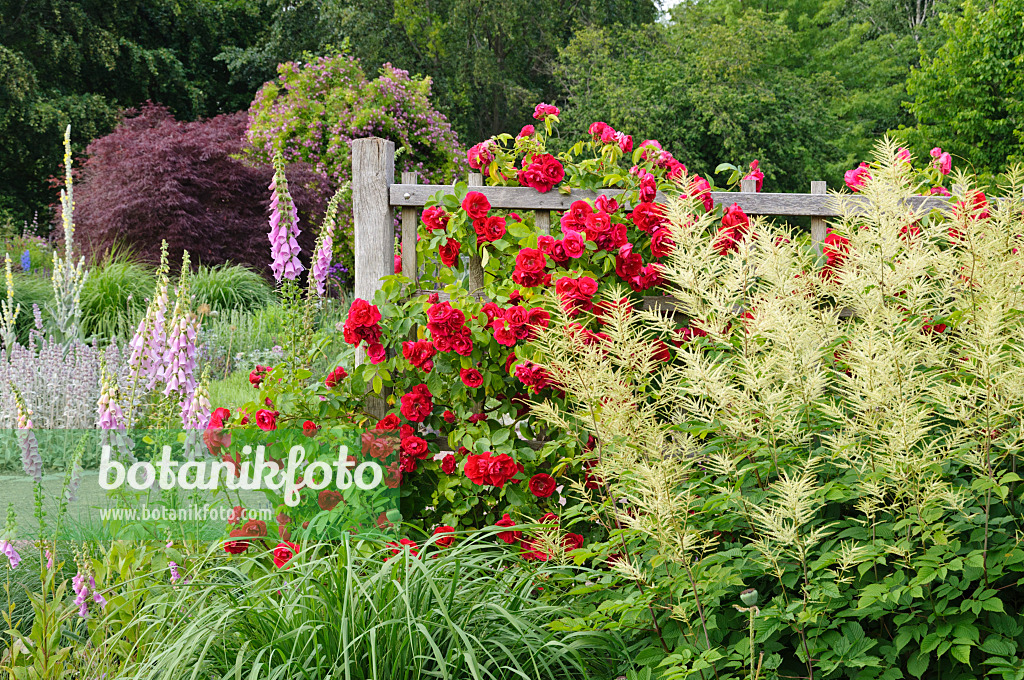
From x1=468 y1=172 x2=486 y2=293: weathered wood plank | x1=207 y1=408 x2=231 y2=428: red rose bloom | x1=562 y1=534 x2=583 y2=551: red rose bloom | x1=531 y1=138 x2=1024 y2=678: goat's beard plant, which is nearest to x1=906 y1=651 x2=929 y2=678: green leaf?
x1=531 y1=138 x2=1024 y2=678: goat's beard plant

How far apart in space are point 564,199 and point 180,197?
9709 mm

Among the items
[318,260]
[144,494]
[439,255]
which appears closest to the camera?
[144,494]

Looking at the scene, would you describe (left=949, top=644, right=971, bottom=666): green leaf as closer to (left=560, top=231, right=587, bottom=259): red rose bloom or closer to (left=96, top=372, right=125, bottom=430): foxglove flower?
(left=560, top=231, right=587, bottom=259): red rose bloom

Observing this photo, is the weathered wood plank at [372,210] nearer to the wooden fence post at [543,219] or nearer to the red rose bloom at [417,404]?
the red rose bloom at [417,404]

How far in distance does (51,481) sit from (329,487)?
4.33 ft

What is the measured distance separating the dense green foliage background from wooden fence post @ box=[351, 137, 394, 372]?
1338cm

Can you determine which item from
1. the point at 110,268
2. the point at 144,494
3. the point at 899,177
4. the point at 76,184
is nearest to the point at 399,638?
the point at 144,494

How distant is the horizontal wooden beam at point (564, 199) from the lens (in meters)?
→ 3.29

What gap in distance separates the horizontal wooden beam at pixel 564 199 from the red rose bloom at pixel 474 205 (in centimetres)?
12

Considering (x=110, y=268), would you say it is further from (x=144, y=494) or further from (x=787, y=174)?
(x=787, y=174)

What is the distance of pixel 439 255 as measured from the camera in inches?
128

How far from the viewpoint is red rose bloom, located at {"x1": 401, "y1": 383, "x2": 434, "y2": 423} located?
309 centimetres

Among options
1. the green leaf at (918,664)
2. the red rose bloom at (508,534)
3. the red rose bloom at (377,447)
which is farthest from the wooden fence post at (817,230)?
the green leaf at (918,664)

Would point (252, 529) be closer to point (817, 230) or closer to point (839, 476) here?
point (839, 476)
